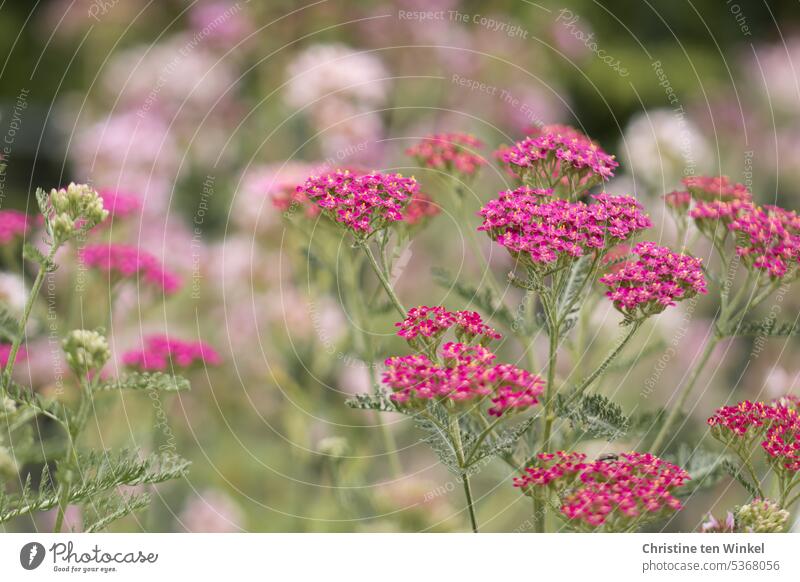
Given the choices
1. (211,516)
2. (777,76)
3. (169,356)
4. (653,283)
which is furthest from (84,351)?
(777,76)

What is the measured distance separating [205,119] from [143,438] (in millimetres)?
968

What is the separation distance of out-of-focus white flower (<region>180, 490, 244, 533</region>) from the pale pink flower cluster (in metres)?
0.94

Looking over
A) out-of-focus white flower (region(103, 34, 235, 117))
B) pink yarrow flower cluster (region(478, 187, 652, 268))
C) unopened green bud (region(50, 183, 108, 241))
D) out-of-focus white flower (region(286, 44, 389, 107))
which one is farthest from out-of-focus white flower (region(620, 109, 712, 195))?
unopened green bud (region(50, 183, 108, 241))

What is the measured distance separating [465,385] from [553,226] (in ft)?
0.69

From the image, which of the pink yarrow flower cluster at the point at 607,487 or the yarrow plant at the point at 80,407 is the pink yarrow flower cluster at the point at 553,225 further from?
the yarrow plant at the point at 80,407

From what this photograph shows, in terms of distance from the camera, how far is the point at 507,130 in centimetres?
247

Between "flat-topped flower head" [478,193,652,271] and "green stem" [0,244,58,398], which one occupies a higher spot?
"flat-topped flower head" [478,193,652,271]

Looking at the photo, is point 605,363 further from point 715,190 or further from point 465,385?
point 715,190

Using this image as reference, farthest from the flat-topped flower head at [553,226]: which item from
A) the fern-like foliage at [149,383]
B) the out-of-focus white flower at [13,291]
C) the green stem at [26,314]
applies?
the out-of-focus white flower at [13,291]

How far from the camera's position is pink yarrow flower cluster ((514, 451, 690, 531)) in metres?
0.95

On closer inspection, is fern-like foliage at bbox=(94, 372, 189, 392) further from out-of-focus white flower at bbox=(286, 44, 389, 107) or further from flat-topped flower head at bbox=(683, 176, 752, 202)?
out-of-focus white flower at bbox=(286, 44, 389, 107)
